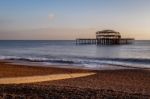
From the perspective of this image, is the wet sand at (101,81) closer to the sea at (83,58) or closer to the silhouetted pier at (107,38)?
the sea at (83,58)

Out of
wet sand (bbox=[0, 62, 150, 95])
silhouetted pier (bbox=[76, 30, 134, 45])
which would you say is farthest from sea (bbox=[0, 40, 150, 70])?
silhouetted pier (bbox=[76, 30, 134, 45])

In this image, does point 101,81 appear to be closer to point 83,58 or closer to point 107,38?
point 83,58

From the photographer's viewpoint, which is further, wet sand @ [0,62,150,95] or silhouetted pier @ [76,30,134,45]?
silhouetted pier @ [76,30,134,45]

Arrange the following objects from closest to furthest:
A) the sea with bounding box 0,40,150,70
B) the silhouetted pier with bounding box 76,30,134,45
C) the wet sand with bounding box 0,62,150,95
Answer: the wet sand with bounding box 0,62,150,95 → the sea with bounding box 0,40,150,70 → the silhouetted pier with bounding box 76,30,134,45

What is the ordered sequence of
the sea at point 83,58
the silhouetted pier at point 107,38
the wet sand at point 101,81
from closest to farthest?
the wet sand at point 101,81 → the sea at point 83,58 → the silhouetted pier at point 107,38

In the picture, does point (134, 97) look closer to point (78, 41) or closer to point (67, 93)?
point (67, 93)

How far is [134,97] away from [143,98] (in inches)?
11.3

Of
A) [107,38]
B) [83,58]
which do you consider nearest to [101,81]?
[83,58]

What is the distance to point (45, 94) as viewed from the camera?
9.68 meters

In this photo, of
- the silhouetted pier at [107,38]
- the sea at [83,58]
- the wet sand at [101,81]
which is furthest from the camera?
the silhouetted pier at [107,38]

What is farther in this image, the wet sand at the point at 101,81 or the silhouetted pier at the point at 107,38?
the silhouetted pier at the point at 107,38

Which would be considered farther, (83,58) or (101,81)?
(83,58)

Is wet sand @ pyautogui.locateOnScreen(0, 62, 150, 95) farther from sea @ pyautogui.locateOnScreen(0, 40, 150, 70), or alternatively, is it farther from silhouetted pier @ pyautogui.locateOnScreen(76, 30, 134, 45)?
silhouetted pier @ pyautogui.locateOnScreen(76, 30, 134, 45)

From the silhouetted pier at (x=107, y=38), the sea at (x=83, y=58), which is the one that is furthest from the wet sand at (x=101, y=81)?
the silhouetted pier at (x=107, y=38)
